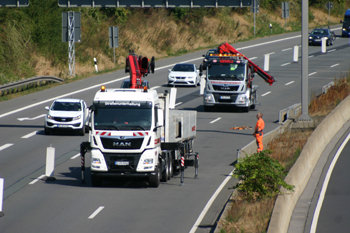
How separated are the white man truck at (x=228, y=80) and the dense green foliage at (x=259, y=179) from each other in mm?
17424

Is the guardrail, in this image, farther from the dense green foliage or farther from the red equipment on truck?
the dense green foliage

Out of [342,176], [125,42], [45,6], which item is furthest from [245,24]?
[342,176]

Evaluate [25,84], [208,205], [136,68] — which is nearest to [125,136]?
[208,205]

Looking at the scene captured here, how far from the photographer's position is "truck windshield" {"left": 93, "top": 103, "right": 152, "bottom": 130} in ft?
54.5

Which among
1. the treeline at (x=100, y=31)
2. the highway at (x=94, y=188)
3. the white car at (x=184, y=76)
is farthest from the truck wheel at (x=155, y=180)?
the treeline at (x=100, y=31)

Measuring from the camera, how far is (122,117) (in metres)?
16.7

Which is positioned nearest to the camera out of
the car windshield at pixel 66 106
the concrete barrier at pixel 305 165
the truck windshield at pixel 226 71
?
the concrete barrier at pixel 305 165

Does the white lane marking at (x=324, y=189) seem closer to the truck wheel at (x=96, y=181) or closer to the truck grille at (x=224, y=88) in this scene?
the truck wheel at (x=96, y=181)

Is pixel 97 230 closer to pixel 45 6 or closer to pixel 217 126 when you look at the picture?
pixel 217 126

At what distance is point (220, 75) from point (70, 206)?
59.4 ft

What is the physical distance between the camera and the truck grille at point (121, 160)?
16609 mm

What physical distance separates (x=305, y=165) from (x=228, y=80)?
14.1 metres

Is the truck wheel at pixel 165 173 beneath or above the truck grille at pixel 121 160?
beneath

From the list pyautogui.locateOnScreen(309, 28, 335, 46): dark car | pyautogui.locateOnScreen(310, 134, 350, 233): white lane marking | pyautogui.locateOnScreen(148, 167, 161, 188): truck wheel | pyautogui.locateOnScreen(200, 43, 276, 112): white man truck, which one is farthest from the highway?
pyautogui.locateOnScreen(309, 28, 335, 46): dark car
